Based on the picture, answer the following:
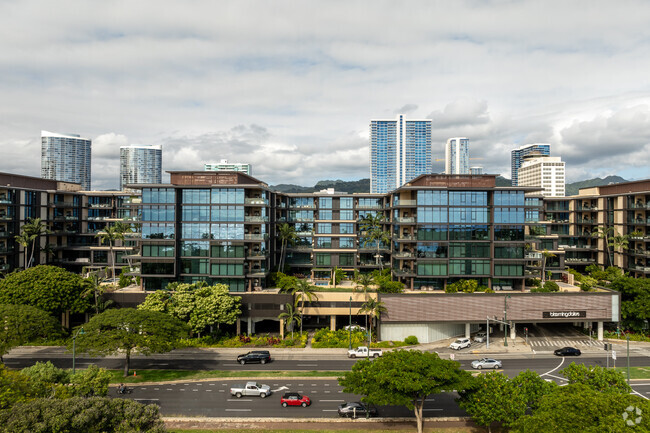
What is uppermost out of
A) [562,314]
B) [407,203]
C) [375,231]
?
[407,203]

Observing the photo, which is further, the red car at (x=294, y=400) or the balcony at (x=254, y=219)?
the balcony at (x=254, y=219)

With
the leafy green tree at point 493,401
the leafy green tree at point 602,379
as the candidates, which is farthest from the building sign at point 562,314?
the leafy green tree at point 493,401

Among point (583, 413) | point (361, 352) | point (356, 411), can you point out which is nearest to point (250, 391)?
point (356, 411)

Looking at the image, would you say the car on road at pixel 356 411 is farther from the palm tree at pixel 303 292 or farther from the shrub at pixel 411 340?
the palm tree at pixel 303 292

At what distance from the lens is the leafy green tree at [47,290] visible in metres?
60.6

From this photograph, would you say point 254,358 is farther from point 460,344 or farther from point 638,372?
point 638,372

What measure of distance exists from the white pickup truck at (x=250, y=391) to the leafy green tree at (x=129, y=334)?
11.6 meters

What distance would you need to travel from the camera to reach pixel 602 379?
3578 cm

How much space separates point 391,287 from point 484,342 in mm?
17920

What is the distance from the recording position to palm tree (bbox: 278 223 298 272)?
81750 mm

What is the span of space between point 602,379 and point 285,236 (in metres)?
58.5

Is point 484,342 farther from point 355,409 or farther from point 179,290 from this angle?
point 179,290

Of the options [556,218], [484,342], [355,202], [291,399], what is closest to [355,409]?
[291,399]

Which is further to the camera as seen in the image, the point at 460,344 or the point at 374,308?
the point at 374,308
